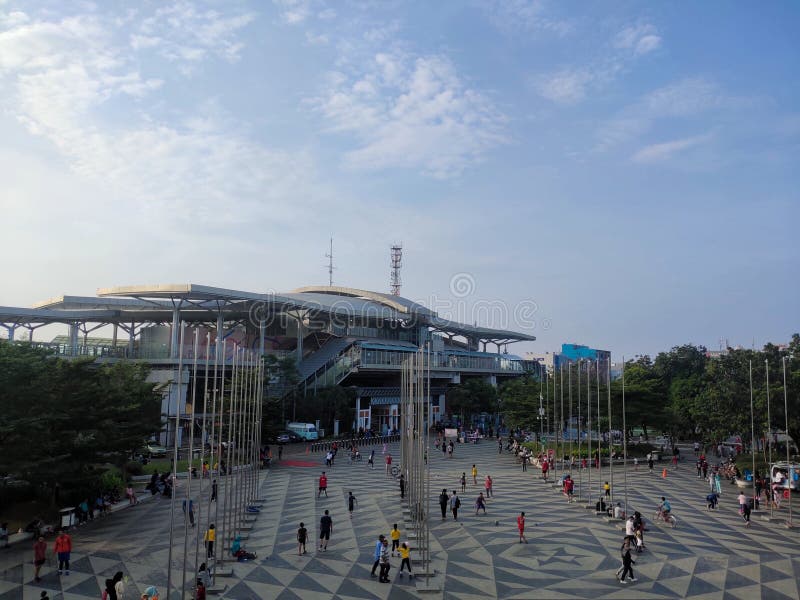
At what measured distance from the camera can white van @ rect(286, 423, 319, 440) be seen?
2008 inches

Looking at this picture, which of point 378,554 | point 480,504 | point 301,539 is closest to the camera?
point 378,554

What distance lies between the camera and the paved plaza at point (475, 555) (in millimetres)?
16500

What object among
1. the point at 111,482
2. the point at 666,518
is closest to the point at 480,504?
the point at 666,518

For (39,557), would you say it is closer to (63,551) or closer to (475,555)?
(63,551)

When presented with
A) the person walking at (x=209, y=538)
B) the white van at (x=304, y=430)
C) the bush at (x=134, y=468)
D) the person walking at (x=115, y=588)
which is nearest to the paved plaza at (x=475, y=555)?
the person walking at (x=209, y=538)

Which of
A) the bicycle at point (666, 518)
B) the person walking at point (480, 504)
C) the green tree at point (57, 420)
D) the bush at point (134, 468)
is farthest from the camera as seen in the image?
the bush at point (134, 468)

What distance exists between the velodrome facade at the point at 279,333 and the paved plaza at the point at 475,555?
21896 millimetres

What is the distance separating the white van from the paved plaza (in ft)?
70.2

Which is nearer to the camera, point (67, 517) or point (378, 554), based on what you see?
point (378, 554)

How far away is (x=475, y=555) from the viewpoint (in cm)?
1977

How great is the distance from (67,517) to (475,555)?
14.0m

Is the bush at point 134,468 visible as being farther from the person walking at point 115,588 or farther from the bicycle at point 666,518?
the bicycle at point 666,518

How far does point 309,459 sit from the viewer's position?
4281cm

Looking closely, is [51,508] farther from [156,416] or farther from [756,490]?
[756,490]
